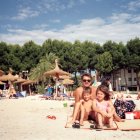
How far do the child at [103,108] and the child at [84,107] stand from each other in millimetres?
237

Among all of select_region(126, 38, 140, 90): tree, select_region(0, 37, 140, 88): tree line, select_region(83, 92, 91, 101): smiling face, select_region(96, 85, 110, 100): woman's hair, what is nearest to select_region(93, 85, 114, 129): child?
select_region(96, 85, 110, 100): woman's hair

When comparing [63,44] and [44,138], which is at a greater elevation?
[63,44]

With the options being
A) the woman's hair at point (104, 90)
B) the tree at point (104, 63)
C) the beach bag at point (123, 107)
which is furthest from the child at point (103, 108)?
the tree at point (104, 63)

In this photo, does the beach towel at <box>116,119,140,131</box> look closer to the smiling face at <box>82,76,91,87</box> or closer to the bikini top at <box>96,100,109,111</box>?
the bikini top at <box>96,100,109,111</box>

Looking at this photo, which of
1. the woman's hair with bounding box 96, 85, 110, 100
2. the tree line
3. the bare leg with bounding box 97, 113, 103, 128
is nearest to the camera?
the bare leg with bounding box 97, 113, 103, 128

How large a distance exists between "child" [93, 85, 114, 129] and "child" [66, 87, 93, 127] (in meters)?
0.24

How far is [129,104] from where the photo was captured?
866cm

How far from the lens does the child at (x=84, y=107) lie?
24.7ft

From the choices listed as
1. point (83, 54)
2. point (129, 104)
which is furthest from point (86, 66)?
point (129, 104)

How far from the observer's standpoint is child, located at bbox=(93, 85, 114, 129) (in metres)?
7.09

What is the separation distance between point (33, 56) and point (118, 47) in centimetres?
1628

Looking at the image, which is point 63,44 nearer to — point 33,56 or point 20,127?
point 33,56

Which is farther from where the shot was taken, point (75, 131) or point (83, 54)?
point (83, 54)

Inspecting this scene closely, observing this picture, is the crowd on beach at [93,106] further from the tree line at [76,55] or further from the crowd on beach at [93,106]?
the tree line at [76,55]
